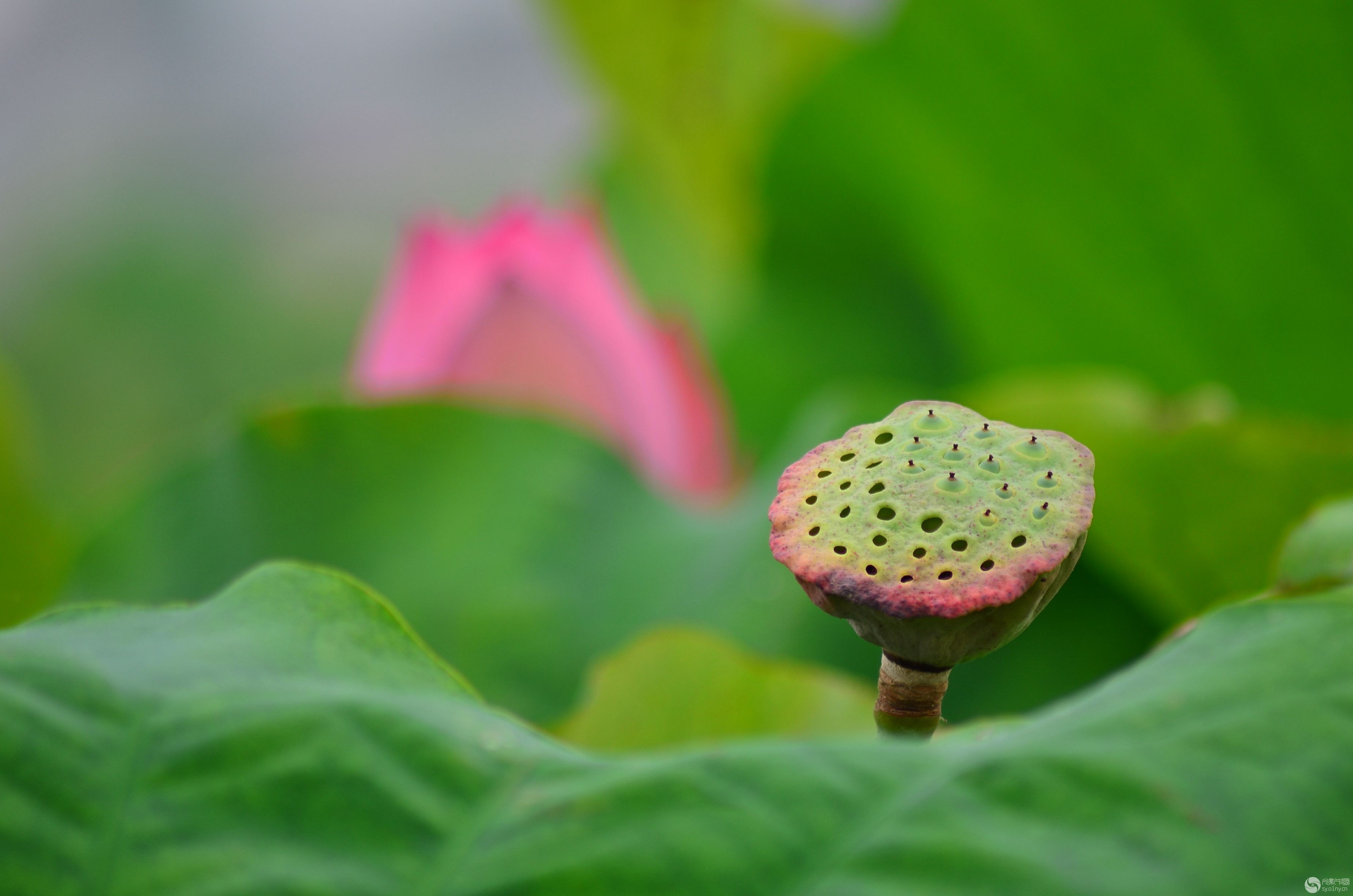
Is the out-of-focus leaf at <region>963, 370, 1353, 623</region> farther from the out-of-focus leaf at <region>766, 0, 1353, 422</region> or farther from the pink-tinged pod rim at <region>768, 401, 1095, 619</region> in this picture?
the pink-tinged pod rim at <region>768, 401, 1095, 619</region>

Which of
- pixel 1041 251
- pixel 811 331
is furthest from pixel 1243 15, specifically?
pixel 811 331

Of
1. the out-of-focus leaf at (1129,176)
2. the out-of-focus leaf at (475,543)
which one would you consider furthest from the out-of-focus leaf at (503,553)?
the out-of-focus leaf at (1129,176)

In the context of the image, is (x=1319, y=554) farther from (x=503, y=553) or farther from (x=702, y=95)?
(x=702, y=95)

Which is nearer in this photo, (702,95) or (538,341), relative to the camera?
(538,341)

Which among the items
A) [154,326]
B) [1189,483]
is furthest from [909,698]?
[154,326]

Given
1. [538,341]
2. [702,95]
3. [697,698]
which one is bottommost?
[697,698]

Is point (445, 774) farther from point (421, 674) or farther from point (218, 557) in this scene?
point (218, 557)

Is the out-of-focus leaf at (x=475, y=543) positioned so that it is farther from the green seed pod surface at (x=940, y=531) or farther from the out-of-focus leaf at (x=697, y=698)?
the green seed pod surface at (x=940, y=531)
